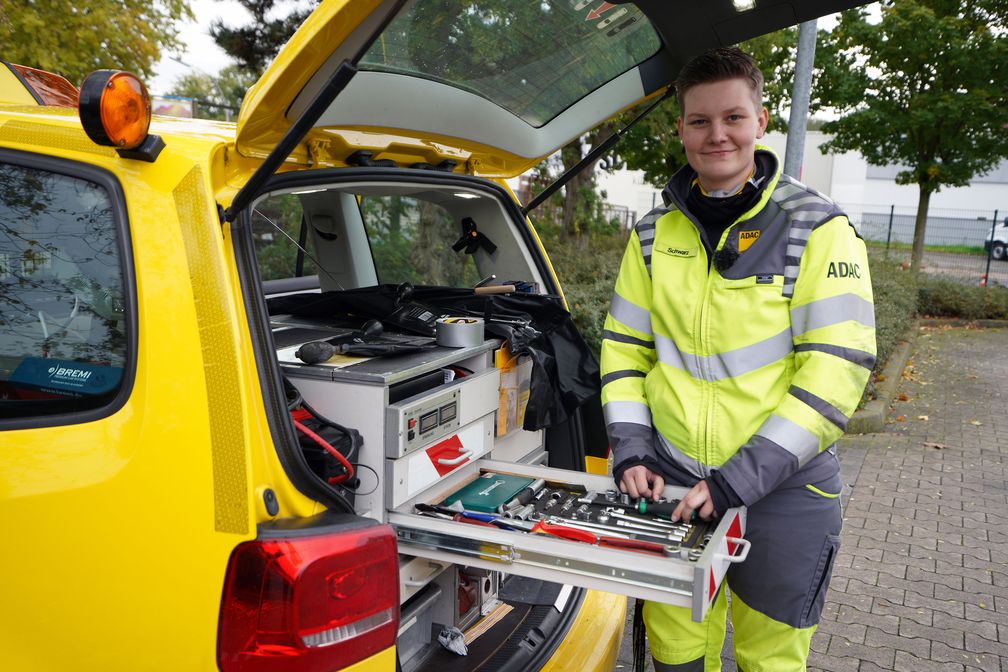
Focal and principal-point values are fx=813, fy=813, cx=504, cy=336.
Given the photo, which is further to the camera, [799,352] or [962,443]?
[962,443]

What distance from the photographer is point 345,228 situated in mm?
4086

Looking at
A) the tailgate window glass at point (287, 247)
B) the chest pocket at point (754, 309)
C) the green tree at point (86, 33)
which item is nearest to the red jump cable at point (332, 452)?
the chest pocket at point (754, 309)

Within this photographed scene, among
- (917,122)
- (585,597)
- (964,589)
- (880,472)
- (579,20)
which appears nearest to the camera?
(579,20)

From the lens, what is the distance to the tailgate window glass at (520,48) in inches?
77.8

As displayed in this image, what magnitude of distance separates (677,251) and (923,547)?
3236mm

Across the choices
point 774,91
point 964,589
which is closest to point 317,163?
point 964,589

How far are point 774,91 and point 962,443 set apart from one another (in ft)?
20.6

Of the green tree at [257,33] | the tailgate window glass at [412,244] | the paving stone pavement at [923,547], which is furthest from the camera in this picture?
the green tree at [257,33]

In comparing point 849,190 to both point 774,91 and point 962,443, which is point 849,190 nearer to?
→ point 774,91

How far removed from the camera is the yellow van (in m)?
1.47

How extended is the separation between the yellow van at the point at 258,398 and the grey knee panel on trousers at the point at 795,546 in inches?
10.4

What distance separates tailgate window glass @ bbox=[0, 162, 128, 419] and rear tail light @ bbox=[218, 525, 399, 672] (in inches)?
19.0

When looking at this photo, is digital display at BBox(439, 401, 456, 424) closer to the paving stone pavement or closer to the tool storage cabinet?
the tool storage cabinet

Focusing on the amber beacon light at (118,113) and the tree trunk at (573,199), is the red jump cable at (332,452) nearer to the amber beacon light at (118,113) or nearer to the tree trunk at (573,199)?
the amber beacon light at (118,113)
